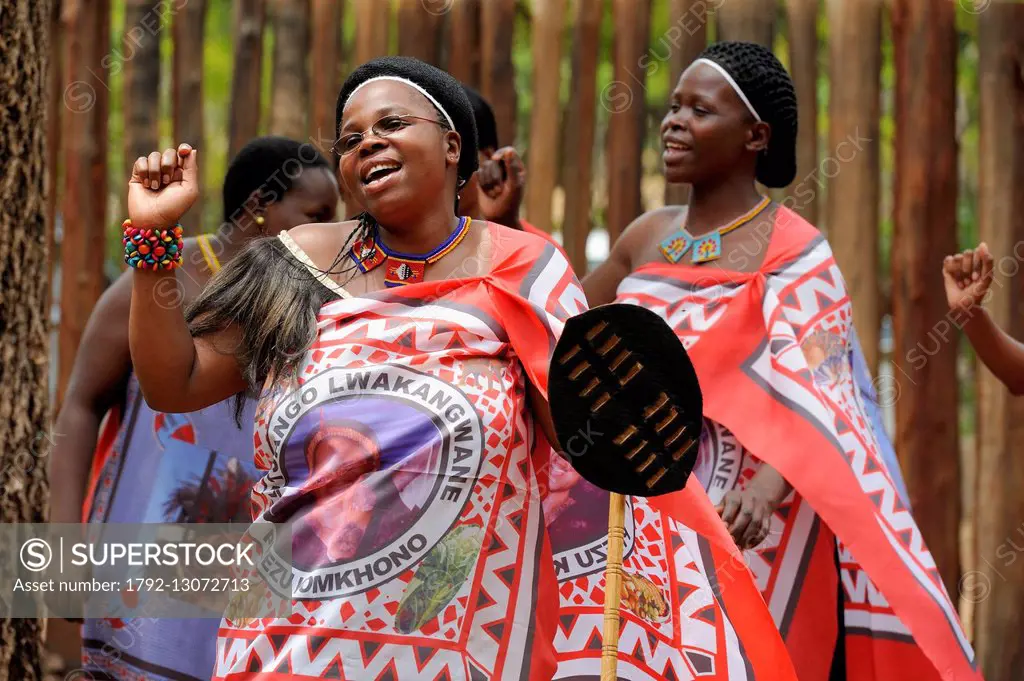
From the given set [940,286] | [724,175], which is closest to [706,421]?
[724,175]

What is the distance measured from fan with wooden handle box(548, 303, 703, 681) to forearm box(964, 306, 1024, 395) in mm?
2101

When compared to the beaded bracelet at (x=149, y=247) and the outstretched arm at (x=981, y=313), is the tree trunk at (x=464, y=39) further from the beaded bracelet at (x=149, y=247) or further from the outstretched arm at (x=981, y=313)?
the beaded bracelet at (x=149, y=247)

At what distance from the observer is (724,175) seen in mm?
4676

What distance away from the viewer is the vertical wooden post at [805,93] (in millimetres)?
6164

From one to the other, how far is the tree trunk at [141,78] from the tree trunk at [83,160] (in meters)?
0.13

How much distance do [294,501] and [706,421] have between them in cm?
181

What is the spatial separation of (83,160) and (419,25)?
5.71ft

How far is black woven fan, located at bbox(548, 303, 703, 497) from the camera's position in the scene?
2.76 m

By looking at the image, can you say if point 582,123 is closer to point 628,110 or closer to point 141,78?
point 628,110

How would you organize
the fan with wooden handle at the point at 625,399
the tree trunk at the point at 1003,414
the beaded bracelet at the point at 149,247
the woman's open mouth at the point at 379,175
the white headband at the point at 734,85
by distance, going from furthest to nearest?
the tree trunk at the point at 1003,414, the white headband at the point at 734,85, the woman's open mouth at the point at 379,175, the beaded bracelet at the point at 149,247, the fan with wooden handle at the point at 625,399

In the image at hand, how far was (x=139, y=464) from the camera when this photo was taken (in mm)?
4461

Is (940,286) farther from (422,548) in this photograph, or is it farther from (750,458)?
(422,548)

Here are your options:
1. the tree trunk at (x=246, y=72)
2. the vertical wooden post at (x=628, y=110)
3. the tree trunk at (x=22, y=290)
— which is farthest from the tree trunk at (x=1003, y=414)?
the tree trunk at (x=22, y=290)

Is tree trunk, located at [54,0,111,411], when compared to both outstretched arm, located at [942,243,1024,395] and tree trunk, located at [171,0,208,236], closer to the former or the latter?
tree trunk, located at [171,0,208,236]
